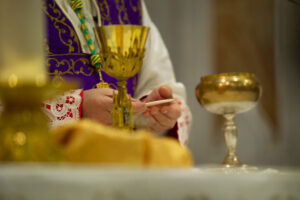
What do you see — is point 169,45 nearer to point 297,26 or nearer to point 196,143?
point 196,143

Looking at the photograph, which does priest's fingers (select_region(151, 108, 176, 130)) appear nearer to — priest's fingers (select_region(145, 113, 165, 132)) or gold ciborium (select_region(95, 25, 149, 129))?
priest's fingers (select_region(145, 113, 165, 132))

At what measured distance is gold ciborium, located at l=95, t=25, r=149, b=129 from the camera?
679mm

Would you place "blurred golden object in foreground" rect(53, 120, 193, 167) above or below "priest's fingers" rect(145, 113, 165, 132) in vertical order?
above

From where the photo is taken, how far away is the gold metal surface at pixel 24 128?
1.29 ft

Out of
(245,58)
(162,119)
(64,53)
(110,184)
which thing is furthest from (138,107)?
(245,58)

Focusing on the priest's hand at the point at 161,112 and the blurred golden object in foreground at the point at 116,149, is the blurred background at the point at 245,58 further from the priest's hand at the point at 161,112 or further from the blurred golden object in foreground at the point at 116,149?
the blurred golden object in foreground at the point at 116,149

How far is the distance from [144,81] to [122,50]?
3.11 ft

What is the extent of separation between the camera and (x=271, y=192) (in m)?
0.40

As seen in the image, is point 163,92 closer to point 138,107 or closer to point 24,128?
point 138,107

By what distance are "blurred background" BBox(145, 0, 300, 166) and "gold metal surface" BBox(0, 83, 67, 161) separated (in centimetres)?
248

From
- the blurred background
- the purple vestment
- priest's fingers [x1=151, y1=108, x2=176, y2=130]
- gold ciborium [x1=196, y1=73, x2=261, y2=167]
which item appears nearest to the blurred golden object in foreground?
gold ciborium [x1=196, y1=73, x2=261, y2=167]

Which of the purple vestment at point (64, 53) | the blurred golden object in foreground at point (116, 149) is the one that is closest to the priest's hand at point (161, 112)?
the purple vestment at point (64, 53)

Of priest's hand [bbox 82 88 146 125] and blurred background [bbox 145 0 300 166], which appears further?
blurred background [bbox 145 0 300 166]

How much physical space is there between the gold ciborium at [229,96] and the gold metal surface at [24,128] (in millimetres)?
562
